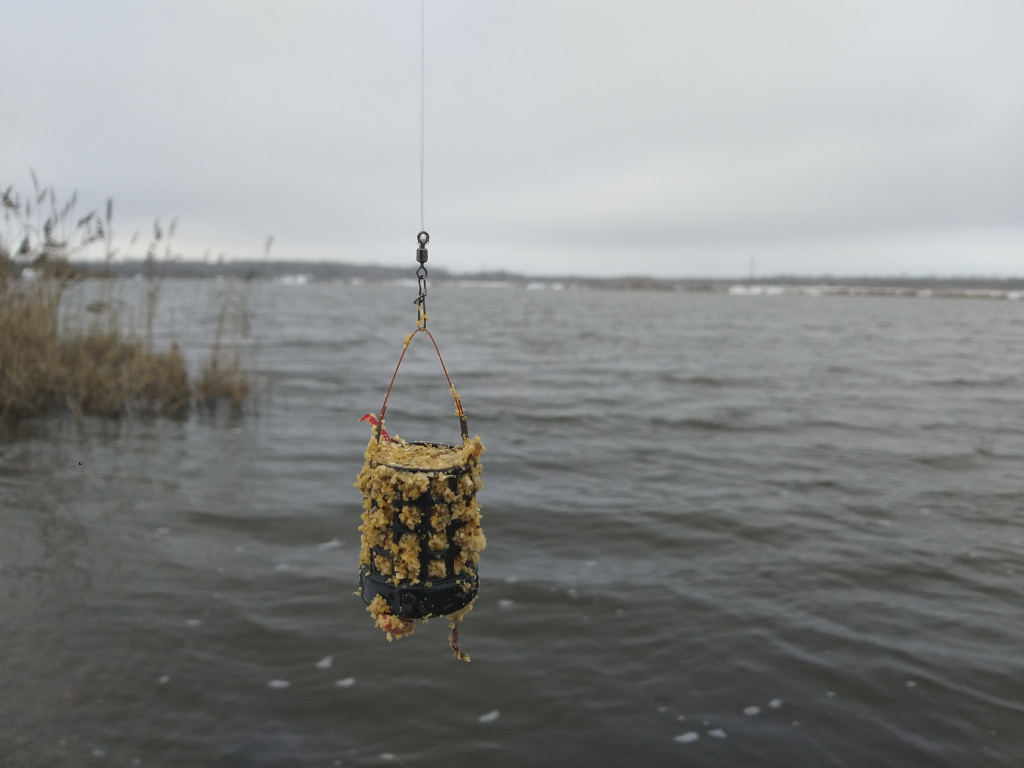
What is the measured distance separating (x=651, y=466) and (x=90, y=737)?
9.13 meters

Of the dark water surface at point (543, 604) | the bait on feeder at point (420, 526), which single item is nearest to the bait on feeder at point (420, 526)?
the bait on feeder at point (420, 526)

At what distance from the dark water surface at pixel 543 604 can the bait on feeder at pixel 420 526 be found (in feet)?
7.00

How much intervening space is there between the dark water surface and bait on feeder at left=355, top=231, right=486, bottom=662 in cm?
213

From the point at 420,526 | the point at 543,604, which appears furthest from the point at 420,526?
the point at 543,604

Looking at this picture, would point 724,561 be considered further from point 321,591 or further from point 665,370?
point 665,370

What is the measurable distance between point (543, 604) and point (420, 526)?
4193mm

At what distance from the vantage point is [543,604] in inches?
282

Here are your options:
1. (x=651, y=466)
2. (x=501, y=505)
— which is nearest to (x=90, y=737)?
(x=501, y=505)

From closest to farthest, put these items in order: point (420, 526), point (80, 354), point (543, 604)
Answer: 1. point (420, 526)
2. point (543, 604)
3. point (80, 354)

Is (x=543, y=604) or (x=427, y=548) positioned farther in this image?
(x=543, y=604)

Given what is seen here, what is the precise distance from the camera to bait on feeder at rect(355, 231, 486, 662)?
3.26 meters

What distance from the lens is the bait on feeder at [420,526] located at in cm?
326

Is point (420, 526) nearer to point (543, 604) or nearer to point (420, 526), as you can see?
point (420, 526)

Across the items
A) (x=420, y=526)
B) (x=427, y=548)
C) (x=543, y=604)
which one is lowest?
(x=543, y=604)
